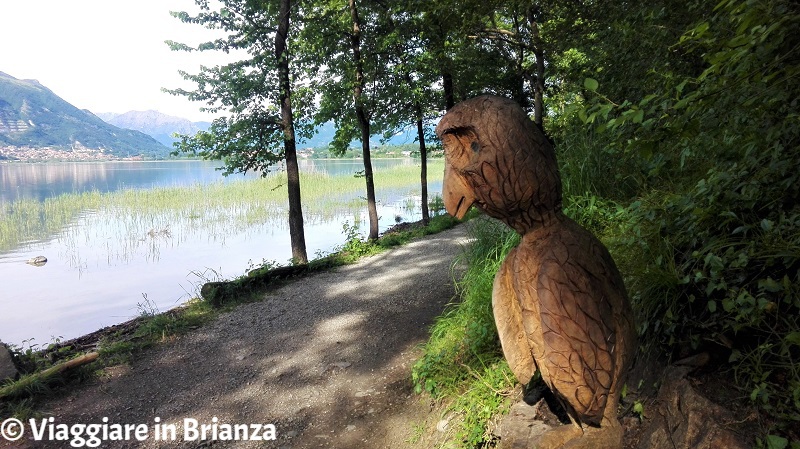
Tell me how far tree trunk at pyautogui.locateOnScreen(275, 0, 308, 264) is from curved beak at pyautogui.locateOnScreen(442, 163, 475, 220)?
876cm

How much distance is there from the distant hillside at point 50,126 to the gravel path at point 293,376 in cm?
6358

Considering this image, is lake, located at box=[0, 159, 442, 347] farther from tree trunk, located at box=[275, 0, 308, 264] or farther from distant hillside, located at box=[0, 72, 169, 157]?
distant hillside, located at box=[0, 72, 169, 157]

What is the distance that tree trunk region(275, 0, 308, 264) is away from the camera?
31.6 feet

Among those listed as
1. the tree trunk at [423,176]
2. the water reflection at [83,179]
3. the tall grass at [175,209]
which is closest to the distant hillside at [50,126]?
the water reflection at [83,179]

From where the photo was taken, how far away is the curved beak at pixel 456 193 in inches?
63.6

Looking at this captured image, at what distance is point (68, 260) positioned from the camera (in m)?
12.6

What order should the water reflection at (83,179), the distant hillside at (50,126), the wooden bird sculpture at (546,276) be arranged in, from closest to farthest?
the wooden bird sculpture at (546,276)
the water reflection at (83,179)
the distant hillside at (50,126)

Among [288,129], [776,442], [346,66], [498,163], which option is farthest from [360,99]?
[776,442]

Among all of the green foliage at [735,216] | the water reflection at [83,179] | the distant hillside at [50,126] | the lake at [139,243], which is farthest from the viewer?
the distant hillside at [50,126]

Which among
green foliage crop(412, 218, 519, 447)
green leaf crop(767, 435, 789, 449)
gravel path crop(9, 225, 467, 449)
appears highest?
green leaf crop(767, 435, 789, 449)

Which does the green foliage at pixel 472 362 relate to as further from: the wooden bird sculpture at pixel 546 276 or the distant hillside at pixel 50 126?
the distant hillside at pixel 50 126

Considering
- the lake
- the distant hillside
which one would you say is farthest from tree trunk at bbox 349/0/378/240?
the distant hillside

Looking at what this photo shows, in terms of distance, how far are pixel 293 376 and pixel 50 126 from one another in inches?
3677

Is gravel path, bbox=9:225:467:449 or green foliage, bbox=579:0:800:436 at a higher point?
green foliage, bbox=579:0:800:436
